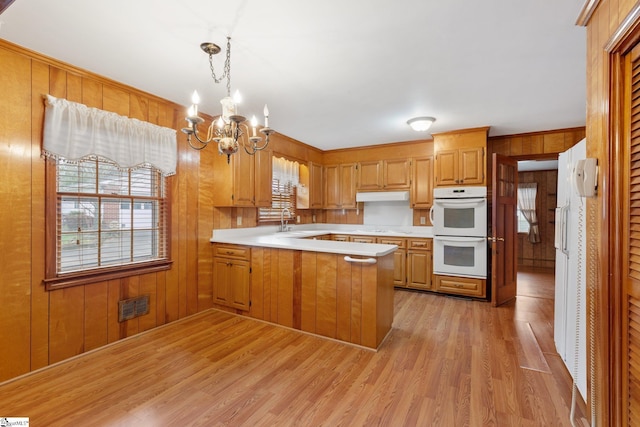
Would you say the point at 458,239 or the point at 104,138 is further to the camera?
the point at 458,239

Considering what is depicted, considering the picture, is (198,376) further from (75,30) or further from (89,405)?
(75,30)

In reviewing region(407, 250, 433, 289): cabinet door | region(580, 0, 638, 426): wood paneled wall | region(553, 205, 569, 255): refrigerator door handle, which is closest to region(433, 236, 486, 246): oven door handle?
region(407, 250, 433, 289): cabinet door

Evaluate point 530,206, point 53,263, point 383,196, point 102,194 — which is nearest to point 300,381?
point 53,263

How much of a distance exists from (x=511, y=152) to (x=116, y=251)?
519cm

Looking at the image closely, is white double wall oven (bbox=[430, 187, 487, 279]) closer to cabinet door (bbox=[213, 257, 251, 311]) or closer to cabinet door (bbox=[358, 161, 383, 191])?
cabinet door (bbox=[358, 161, 383, 191])

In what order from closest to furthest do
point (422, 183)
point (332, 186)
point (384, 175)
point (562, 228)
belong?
point (562, 228) < point (422, 183) < point (384, 175) < point (332, 186)

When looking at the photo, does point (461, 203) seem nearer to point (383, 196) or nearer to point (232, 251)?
point (383, 196)

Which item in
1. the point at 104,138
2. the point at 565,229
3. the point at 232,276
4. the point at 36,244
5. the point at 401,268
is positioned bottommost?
the point at 401,268

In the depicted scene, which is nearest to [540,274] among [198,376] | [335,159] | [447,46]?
[335,159]

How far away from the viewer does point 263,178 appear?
13.0 feet

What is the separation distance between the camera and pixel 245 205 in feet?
12.0

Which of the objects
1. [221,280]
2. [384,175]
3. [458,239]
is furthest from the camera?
[384,175]

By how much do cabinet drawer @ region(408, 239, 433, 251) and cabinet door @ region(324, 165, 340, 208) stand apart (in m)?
1.55

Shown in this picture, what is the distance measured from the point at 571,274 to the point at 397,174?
3.05m
